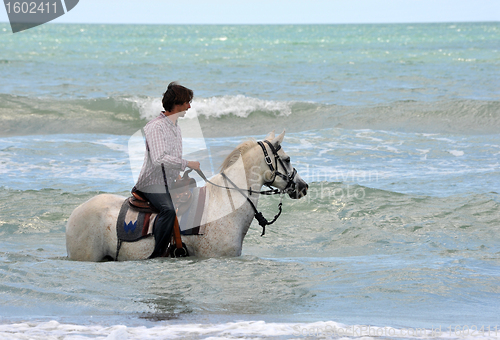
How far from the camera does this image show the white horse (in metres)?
5.67

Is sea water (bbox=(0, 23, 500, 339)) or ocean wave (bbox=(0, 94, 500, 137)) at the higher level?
ocean wave (bbox=(0, 94, 500, 137))

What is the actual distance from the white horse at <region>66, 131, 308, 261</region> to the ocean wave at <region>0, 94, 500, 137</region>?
42.4ft

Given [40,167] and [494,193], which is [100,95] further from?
[494,193]

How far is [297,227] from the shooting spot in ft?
29.9

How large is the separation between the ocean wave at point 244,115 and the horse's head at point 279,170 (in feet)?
42.1

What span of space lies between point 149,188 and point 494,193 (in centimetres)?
722

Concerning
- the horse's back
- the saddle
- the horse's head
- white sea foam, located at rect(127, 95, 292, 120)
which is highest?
white sea foam, located at rect(127, 95, 292, 120)

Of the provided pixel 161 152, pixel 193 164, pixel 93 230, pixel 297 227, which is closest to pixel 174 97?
pixel 161 152

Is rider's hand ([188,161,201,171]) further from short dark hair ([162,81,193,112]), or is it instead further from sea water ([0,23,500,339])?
sea water ([0,23,500,339])

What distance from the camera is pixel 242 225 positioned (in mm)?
5992

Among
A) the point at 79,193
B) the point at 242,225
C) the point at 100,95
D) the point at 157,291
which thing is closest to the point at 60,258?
the point at 157,291

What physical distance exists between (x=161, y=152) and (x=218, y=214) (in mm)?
985

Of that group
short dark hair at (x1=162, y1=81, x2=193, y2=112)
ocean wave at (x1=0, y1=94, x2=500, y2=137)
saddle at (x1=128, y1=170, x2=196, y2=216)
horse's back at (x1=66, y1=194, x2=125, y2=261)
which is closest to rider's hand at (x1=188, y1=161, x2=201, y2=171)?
saddle at (x1=128, y1=170, x2=196, y2=216)

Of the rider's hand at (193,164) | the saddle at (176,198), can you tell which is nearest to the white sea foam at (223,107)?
the saddle at (176,198)
